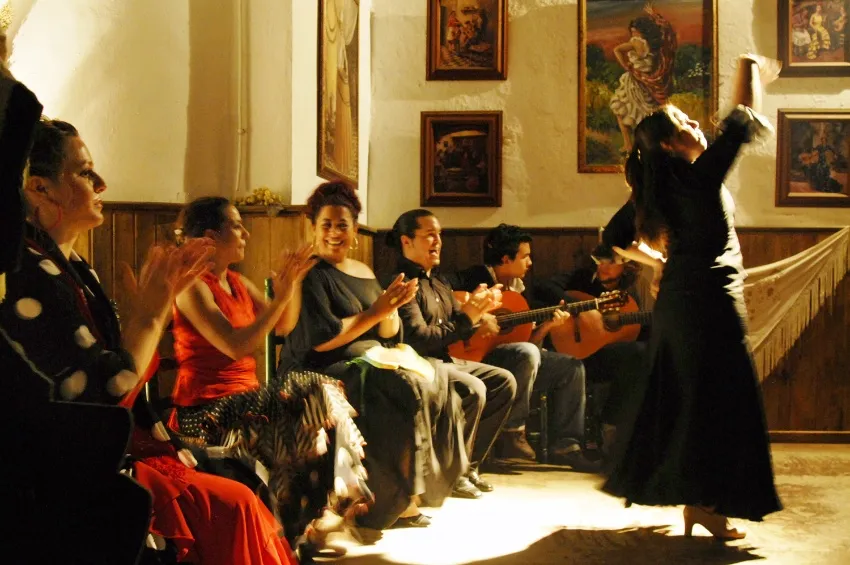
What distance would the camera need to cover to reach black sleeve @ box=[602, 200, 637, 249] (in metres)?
3.18

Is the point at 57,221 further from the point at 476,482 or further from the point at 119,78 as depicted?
the point at 476,482

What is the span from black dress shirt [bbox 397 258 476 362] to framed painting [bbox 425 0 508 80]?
2.05 metres

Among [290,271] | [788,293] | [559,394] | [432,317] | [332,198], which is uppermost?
[332,198]

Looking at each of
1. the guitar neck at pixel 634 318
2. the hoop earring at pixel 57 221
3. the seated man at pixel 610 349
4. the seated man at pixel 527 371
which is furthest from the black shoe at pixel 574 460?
the hoop earring at pixel 57 221

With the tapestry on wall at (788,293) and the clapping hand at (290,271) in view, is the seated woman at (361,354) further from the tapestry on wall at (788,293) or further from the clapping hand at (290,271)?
the tapestry on wall at (788,293)

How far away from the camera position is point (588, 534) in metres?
3.23

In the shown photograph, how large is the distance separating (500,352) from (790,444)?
2325mm

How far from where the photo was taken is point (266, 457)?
2.40 metres

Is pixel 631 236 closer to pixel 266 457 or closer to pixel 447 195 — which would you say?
pixel 266 457

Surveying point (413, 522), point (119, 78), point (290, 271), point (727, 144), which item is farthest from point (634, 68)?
point (290, 271)

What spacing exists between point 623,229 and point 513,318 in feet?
5.14

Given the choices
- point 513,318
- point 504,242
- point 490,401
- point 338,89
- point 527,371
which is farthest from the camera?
point 504,242

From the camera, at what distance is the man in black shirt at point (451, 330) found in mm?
3891

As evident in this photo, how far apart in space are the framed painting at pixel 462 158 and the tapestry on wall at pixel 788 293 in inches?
74.4
